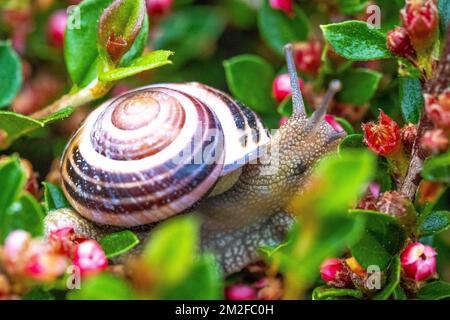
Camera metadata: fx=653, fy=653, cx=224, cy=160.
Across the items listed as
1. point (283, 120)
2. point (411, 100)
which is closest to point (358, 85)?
point (283, 120)

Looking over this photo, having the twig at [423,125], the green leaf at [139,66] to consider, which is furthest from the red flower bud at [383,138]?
the green leaf at [139,66]

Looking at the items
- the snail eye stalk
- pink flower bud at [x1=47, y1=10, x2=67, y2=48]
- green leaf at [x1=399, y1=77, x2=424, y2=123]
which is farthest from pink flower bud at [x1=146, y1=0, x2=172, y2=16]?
green leaf at [x1=399, y1=77, x2=424, y2=123]

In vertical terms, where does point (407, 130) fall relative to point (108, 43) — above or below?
below

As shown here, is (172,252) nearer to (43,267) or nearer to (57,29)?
(43,267)

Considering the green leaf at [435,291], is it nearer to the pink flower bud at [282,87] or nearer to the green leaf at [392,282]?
the green leaf at [392,282]

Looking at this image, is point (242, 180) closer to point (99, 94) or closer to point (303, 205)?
point (99, 94)

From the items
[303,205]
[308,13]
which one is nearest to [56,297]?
[303,205]

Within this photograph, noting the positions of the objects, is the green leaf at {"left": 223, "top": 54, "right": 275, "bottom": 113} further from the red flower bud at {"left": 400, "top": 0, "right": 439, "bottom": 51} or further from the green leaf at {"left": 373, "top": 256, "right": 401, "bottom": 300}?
the green leaf at {"left": 373, "top": 256, "right": 401, "bottom": 300}
